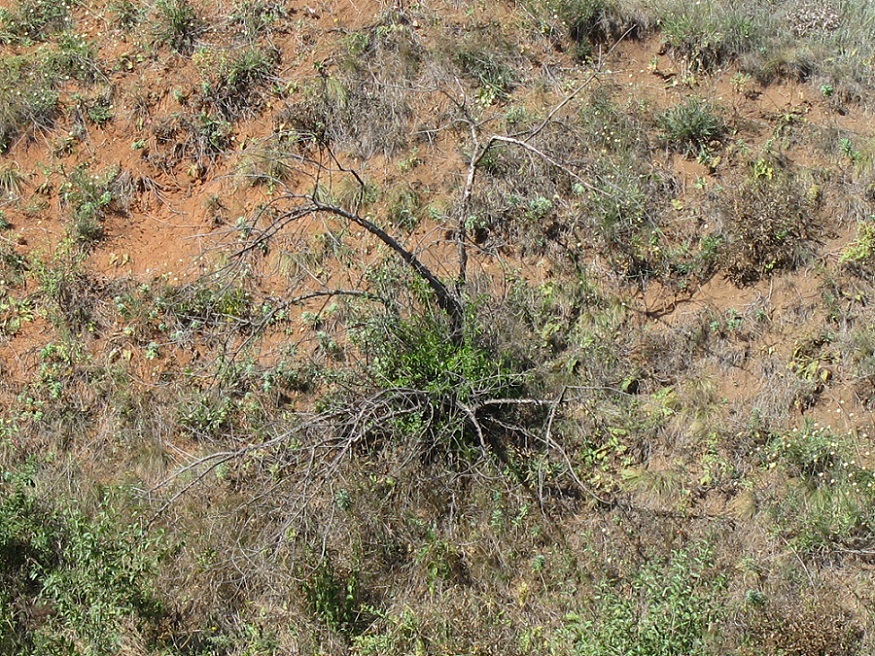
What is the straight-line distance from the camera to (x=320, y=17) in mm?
9352

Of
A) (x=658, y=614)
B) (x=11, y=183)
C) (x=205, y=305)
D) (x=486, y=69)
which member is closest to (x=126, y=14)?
(x=11, y=183)

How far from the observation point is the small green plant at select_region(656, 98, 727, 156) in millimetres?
8117

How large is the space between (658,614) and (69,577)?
134 inches

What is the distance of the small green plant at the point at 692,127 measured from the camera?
812 centimetres

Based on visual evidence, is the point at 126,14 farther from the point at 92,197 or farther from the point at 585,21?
the point at 585,21

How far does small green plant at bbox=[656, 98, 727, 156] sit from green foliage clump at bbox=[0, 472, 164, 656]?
452 centimetres

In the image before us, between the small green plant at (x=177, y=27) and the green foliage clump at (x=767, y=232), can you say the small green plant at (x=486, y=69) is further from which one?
the small green plant at (x=177, y=27)

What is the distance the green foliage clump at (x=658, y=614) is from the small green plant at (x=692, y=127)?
3089 mm

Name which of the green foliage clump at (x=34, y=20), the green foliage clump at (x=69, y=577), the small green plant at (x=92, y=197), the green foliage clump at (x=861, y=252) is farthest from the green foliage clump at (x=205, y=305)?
the green foliage clump at (x=861, y=252)

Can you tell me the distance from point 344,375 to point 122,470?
1655 millimetres

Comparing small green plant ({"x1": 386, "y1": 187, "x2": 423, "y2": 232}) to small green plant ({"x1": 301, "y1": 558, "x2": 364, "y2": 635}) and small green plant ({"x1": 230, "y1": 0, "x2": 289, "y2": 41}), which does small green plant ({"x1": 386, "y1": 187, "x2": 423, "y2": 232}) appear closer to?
small green plant ({"x1": 230, "y1": 0, "x2": 289, "y2": 41})

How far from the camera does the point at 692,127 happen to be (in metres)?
8.11

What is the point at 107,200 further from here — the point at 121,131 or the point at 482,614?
the point at 482,614

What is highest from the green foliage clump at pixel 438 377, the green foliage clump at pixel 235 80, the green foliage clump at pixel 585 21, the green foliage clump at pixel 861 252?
the green foliage clump at pixel 585 21
